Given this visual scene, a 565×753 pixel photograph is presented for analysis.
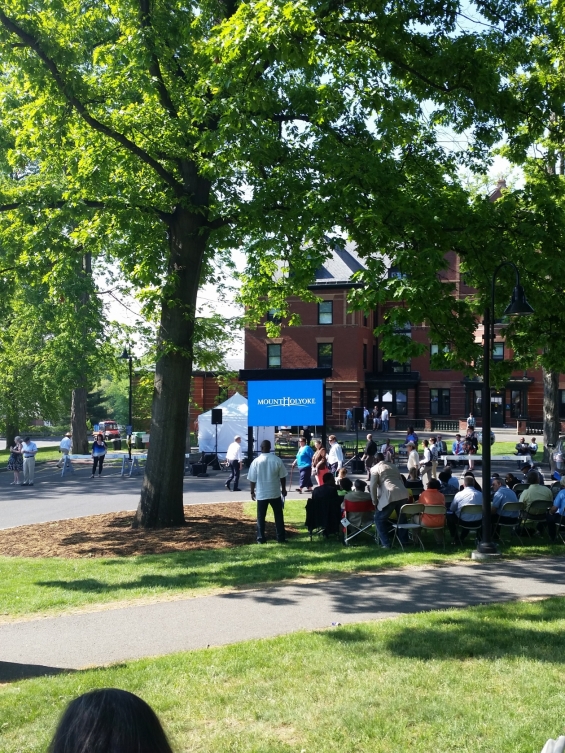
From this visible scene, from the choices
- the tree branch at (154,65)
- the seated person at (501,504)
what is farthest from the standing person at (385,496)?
the tree branch at (154,65)

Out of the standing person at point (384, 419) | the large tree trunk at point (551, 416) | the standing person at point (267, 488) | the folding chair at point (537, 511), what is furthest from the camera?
the standing person at point (384, 419)

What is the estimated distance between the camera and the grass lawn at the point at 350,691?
539 centimetres

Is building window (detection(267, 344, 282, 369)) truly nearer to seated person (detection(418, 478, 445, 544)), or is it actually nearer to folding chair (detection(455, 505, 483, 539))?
seated person (detection(418, 478, 445, 544))

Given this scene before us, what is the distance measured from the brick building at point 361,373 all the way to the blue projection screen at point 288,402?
34.6 metres

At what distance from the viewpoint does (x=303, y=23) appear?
10.8m

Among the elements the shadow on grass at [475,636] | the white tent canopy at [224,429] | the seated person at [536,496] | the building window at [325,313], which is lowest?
the shadow on grass at [475,636]

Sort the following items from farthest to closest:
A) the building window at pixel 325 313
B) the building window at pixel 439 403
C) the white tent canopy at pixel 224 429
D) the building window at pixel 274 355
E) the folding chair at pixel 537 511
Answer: the building window at pixel 439 403, the building window at pixel 274 355, the building window at pixel 325 313, the white tent canopy at pixel 224 429, the folding chair at pixel 537 511

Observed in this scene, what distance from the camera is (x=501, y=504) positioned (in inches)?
591

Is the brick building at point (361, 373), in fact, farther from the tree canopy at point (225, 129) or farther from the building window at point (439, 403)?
the tree canopy at point (225, 129)

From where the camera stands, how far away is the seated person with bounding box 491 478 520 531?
14516 mm

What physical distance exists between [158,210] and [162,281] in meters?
1.46

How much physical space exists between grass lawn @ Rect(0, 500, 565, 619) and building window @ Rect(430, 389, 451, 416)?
4946 cm

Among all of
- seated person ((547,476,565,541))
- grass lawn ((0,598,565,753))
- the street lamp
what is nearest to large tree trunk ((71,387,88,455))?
seated person ((547,476,565,541))

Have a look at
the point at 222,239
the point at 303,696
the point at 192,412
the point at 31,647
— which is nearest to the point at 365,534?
the point at 222,239
